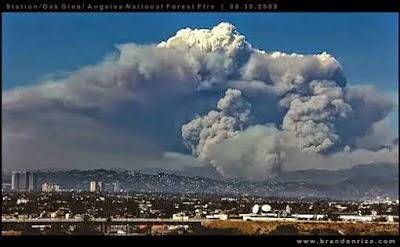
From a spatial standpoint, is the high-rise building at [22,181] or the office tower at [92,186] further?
the office tower at [92,186]

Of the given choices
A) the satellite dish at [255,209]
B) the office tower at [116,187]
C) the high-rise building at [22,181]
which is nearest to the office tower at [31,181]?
the high-rise building at [22,181]

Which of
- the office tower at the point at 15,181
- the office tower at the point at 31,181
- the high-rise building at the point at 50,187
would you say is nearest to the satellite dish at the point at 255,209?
the high-rise building at the point at 50,187

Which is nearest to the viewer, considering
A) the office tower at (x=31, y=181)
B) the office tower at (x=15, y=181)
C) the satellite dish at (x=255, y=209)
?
the office tower at (x=15, y=181)

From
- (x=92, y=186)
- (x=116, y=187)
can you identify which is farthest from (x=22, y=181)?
(x=116, y=187)

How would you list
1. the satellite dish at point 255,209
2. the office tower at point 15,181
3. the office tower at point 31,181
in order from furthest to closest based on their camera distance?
the satellite dish at point 255,209, the office tower at point 31,181, the office tower at point 15,181

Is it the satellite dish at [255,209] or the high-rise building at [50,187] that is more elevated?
the high-rise building at [50,187]

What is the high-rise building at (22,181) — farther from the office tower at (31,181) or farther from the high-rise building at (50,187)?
the high-rise building at (50,187)

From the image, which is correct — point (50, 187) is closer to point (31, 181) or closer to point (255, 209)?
point (31, 181)

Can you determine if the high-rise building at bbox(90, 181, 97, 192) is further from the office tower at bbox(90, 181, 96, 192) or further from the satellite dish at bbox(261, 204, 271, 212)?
the satellite dish at bbox(261, 204, 271, 212)
